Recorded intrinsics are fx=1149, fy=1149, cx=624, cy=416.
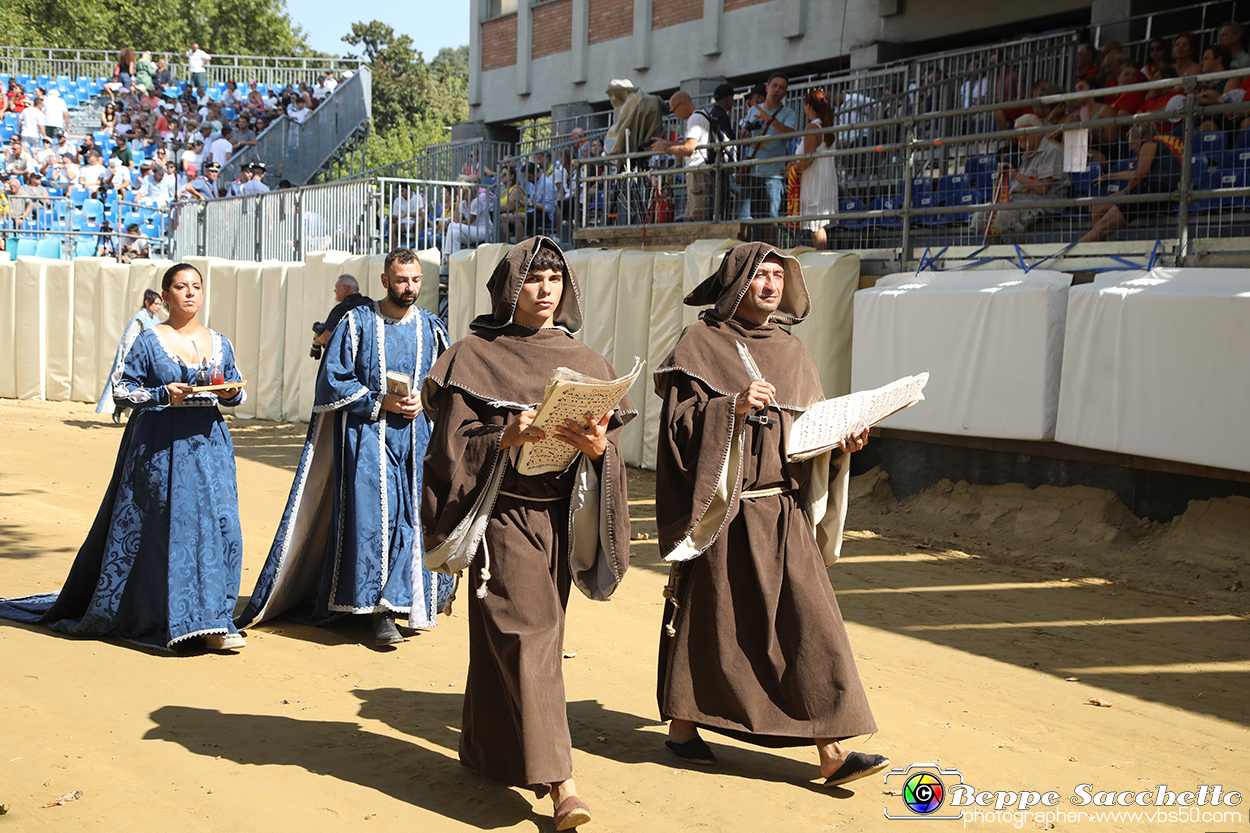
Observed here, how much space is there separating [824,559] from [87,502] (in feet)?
27.1

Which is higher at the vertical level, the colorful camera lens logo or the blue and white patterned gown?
the blue and white patterned gown

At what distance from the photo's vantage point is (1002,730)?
523cm

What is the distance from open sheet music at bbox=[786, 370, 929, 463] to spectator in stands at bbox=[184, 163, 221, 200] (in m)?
24.2

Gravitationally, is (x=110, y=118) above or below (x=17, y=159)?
above

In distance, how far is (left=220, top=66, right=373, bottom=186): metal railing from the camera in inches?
1149

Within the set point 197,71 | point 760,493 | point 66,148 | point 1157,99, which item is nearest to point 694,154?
point 1157,99

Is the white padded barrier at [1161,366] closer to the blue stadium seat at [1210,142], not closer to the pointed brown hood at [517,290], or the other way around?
the blue stadium seat at [1210,142]

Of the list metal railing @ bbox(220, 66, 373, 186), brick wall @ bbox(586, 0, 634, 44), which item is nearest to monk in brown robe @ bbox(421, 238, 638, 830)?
brick wall @ bbox(586, 0, 634, 44)

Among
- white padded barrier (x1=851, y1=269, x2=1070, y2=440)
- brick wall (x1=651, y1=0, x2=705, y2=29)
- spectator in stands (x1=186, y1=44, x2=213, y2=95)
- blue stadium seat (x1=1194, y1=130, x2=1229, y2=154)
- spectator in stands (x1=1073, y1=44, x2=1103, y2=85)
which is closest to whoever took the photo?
blue stadium seat (x1=1194, y1=130, x2=1229, y2=154)

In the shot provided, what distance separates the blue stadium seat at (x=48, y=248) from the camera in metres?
21.9

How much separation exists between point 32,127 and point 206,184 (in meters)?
5.77

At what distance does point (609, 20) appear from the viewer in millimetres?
21547

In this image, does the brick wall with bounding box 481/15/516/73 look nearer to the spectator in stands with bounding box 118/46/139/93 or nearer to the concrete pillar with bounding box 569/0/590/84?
the concrete pillar with bounding box 569/0/590/84

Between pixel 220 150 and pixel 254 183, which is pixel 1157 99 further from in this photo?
pixel 220 150
